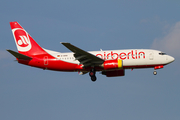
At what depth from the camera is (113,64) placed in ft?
141

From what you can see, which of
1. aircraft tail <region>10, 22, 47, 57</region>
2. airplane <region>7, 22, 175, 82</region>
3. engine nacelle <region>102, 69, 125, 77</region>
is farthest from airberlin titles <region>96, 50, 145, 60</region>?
aircraft tail <region>10, 22, 47, 57</region>

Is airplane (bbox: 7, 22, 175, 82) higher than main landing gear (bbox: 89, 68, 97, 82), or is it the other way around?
airplane (bbox: 7, 22, 175, 82)

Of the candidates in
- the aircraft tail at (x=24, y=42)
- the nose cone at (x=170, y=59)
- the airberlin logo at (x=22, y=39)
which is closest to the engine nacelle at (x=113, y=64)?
the nose cone at (x=170, y=59)

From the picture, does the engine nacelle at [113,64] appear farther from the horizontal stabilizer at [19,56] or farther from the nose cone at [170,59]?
the horizontal stabilizer at [19,56]

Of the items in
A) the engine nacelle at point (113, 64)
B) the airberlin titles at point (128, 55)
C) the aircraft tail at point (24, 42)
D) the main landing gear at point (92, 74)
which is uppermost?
the aircraft tail at point (24, 42)

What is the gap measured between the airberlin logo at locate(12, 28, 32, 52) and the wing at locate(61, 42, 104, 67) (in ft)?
32.3

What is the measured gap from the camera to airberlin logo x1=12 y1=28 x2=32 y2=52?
48.1 m


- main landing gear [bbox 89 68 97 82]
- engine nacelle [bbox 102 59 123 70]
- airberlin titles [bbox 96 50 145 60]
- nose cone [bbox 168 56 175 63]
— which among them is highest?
airberlin titles [bbox 96 50 145 60]

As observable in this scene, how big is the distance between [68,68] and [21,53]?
8477 millimetres

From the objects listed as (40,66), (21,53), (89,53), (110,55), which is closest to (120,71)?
(110,55)

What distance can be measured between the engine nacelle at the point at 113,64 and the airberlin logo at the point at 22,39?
1329 cm

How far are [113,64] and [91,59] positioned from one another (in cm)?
335

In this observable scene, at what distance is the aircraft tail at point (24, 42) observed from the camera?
156 feet

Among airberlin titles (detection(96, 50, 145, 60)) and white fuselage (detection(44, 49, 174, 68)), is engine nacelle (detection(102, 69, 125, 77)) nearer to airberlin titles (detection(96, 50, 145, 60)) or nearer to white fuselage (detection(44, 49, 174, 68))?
white fuselage (detection(44, 49, 174, 68))
